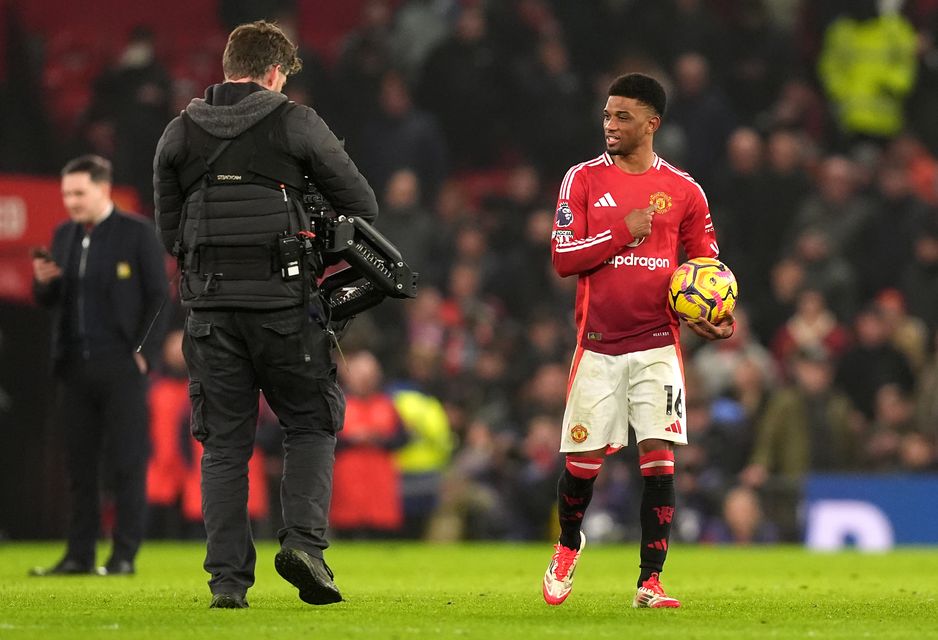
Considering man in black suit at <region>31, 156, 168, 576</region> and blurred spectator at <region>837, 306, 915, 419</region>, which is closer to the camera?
man in black suit at <region>31, 156, 168, 576</region>

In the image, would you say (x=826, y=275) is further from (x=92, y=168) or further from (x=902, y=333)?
(x=92, y=168)

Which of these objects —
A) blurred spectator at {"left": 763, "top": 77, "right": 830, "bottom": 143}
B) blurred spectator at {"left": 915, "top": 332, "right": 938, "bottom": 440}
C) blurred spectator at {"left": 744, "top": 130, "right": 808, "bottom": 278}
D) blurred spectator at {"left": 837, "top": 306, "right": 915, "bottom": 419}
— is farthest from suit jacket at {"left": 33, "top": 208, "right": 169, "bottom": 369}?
blurred spectator at {"left": 763, "top": 77, "right": 830, "bottom": 143}

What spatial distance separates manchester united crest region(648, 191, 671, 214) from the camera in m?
8.28

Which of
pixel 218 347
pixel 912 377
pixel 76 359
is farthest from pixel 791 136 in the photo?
pixel 218 347

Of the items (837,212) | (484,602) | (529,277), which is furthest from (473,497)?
(484,602)

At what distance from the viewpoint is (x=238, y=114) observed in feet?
25.3

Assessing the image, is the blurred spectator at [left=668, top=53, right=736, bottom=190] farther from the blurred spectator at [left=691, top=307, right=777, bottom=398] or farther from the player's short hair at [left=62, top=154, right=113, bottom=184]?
the player's short hair at [left=62, top=154, right=113, bottom=184]

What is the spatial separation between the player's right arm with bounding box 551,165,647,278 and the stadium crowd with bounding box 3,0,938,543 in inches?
339

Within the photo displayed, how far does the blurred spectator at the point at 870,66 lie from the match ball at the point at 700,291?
13776 millimetres

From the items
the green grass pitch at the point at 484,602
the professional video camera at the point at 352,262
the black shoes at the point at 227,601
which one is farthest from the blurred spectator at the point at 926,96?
the black shoes at the point at 227,601

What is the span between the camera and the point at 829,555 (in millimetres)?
14812

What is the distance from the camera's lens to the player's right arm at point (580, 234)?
26.7 feet

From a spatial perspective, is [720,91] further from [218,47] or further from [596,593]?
[596,593]

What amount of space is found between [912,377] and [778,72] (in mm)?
4554
